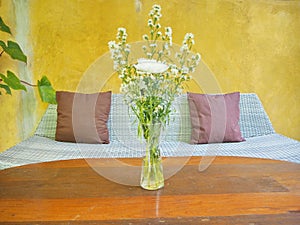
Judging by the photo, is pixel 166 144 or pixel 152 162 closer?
pixel 152 162

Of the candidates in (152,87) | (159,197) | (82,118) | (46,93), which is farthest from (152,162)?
(46,93)

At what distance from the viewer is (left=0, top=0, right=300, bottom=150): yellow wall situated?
295 centimetres

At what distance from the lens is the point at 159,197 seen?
105 centimetres

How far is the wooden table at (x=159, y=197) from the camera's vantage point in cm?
89

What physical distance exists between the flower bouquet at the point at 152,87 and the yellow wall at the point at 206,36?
1901mm

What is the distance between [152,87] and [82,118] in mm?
1372

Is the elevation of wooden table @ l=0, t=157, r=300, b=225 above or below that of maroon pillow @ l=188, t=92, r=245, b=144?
below

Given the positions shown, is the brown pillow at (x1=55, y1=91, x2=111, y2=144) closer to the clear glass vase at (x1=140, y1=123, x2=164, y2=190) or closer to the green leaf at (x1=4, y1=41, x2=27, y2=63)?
the green leaf at (x1=4, y1=41, x2=27, y2=63)

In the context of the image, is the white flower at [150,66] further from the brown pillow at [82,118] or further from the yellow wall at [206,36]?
the yellow wall at [206,36]

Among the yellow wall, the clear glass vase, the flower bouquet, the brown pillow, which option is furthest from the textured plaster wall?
the clear glass vase

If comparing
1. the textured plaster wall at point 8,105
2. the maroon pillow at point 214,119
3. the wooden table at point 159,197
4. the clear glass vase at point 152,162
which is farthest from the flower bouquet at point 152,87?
the textured plaster wall at point 8,105

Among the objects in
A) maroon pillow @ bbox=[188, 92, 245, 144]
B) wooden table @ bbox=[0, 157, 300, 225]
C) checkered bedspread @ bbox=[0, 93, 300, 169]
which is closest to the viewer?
wooden table @ bbox=[0, 157, 300, 225]

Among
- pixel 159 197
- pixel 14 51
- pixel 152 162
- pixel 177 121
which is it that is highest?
pixel 14 51

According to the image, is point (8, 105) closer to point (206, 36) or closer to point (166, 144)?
point (166, 144)
